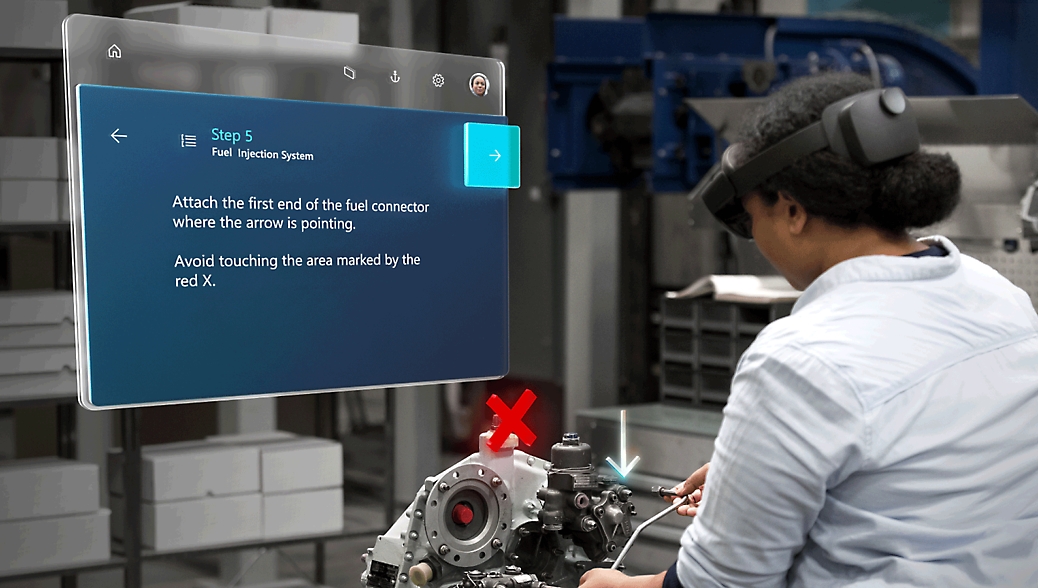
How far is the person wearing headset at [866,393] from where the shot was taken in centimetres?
116

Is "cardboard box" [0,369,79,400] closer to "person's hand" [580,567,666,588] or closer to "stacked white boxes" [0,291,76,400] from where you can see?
"stacked white boxes" [0,291,76,400]

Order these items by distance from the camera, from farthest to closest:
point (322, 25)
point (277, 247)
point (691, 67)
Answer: point (691, 67) < point (322, 25) < point (277, 247)

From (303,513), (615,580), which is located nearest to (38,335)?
(303,513)

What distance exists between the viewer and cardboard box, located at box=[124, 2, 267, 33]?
5.27 feet

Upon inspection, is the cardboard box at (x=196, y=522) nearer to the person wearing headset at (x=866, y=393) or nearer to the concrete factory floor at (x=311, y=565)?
the concrete factory floor at (x=311, y=565)

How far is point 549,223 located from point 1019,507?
4.63 m

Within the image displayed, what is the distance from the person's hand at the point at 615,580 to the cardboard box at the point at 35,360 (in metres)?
2.28

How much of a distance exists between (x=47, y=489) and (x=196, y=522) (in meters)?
0.45

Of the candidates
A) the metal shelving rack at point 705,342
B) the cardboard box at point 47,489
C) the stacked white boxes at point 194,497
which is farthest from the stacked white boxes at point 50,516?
the metal shelving rack at point 705,342

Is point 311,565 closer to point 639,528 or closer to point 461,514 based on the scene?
point 461,514

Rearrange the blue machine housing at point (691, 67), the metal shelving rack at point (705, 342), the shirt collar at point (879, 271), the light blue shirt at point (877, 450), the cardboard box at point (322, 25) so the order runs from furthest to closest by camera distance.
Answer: the blue machine housing at point (691, 67) < the metal shelving rack at point (705, 342) < the cardboard box at point (322, 25) < the shirt collar at point (879, 271) < the light blue shirt at point (877, 450)

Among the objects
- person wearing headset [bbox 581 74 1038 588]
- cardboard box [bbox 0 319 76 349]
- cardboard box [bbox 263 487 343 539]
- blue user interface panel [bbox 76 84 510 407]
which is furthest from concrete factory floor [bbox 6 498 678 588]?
person wearing headset [bbox 581 74 1038 588]

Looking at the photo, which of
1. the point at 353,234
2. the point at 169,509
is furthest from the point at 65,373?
the point at 353,234

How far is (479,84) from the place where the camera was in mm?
1767
